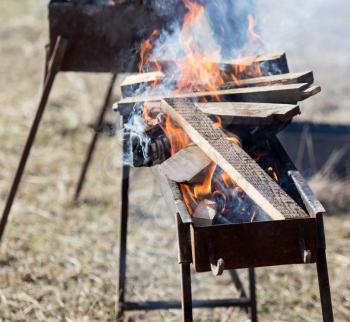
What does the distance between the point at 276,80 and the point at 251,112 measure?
1.16ft

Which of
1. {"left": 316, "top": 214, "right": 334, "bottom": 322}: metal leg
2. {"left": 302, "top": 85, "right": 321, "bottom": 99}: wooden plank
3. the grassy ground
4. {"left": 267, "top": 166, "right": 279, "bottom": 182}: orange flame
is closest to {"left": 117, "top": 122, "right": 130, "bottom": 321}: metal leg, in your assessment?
the grassy ground

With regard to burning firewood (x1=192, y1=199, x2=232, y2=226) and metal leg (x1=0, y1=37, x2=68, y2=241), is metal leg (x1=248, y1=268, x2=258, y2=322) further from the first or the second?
metal leg (x1=0, y1=37, x2=68, y2=241)

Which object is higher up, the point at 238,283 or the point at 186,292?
the point at 238,283

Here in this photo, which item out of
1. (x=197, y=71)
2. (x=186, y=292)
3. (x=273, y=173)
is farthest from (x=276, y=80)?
(x=186, y=292)

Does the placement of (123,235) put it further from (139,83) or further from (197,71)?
(197,71)

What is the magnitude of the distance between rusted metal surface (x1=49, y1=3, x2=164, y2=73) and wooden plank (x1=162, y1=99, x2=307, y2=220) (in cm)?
110

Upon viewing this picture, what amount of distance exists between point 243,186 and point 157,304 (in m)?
1.54

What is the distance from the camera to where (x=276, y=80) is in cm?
332

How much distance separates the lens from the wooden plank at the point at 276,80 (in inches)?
129

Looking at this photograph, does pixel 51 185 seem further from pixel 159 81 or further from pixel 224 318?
pixel 159 81

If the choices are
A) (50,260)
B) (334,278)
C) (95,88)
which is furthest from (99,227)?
(95,88)

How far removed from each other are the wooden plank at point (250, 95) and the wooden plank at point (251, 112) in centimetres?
8

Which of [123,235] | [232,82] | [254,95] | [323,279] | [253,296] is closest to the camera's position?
[323,279]

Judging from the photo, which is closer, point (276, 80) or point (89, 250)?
point (276, 80)
